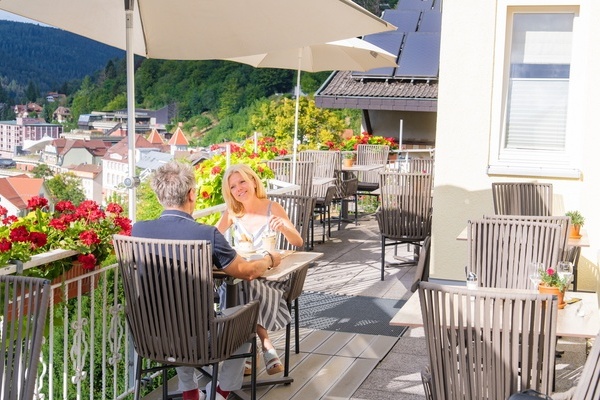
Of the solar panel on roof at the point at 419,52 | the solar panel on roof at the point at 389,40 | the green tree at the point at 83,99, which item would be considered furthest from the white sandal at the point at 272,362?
the solar panel on roof at the point at 389,40

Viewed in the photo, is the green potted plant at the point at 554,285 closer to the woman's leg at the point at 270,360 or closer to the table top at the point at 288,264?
the table top at the point at 288,264

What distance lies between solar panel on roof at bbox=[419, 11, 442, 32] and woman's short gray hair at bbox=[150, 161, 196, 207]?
45.5 feet

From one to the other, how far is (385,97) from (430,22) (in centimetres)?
297

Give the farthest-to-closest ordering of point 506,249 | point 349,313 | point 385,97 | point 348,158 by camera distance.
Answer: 1. point 385,97
2. point 348,158
3. point 349,313
4. point 506,249

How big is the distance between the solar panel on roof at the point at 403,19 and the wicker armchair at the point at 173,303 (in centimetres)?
1451

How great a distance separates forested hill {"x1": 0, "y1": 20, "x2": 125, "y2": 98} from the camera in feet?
26.0

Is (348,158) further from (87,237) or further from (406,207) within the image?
(87,237)

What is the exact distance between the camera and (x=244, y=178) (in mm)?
5074

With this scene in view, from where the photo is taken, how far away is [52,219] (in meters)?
3.77

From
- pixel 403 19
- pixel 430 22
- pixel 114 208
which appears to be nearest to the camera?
pixel 114 208

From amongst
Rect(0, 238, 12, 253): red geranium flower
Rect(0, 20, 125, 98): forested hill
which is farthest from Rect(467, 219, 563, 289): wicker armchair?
Rect(0, 20, 125, 98): forested hill

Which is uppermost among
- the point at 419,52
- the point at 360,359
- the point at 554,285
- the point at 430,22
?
the point at 430,22

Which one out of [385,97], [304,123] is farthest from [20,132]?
[304,123]

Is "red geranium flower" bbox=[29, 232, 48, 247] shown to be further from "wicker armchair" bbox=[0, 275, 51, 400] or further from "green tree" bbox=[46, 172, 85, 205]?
"green tree" bbox=[46, 172, 85, 205]
